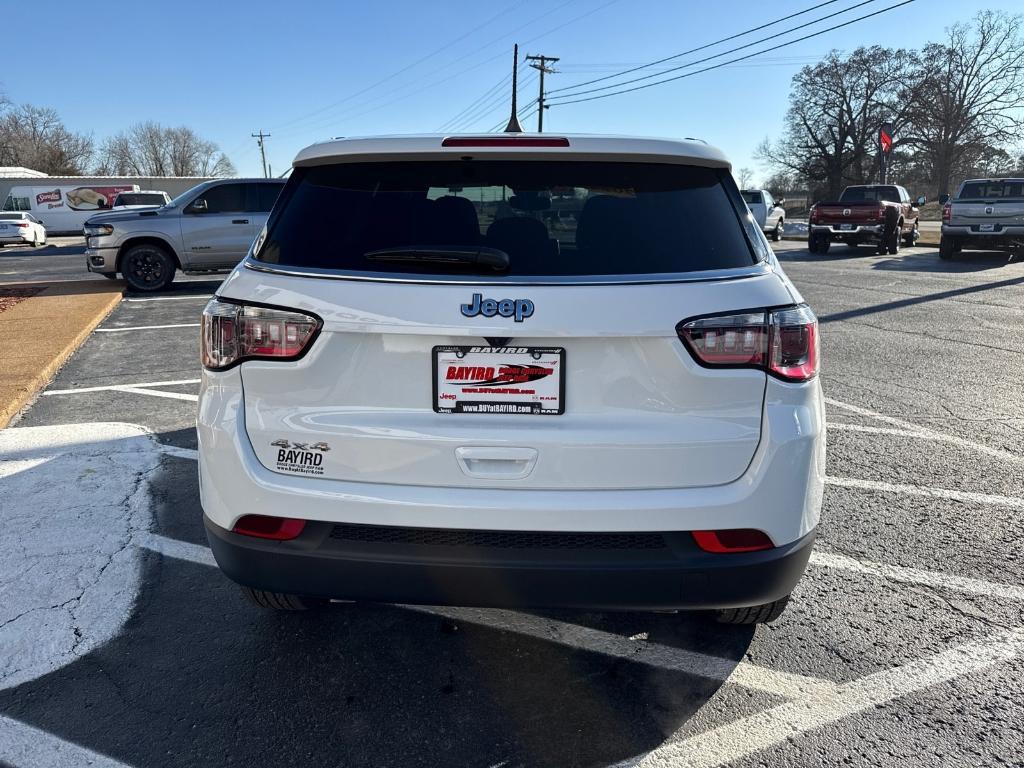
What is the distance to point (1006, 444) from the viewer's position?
5035 millimetres

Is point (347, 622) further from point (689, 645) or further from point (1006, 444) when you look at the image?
point (1006, 444)

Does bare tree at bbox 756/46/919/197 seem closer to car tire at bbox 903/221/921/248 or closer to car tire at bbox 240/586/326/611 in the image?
car tire at bbox 903/221/921/248

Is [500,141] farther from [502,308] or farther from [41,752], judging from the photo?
[41,752]

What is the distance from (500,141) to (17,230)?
34367mm

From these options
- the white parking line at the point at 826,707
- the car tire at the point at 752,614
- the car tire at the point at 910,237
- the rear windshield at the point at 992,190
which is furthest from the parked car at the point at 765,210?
the car tire at the point at 752,614

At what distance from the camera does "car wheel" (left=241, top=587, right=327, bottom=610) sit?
2.71 m

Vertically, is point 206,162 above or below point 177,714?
above

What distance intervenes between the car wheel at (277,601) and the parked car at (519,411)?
16.5 inches

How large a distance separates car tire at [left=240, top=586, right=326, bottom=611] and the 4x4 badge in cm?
134

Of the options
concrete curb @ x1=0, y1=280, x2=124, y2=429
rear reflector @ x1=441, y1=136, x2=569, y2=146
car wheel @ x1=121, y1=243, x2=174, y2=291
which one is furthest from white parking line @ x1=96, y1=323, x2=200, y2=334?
rear reflector @ x1=441, y1=136, x2=569, y2=146

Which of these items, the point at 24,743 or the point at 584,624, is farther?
the point at 584,624

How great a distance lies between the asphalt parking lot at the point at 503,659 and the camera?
227 centimetres

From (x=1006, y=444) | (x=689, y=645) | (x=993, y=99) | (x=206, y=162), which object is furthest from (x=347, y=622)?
(x=206, y=162)

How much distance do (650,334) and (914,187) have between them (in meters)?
77.2
